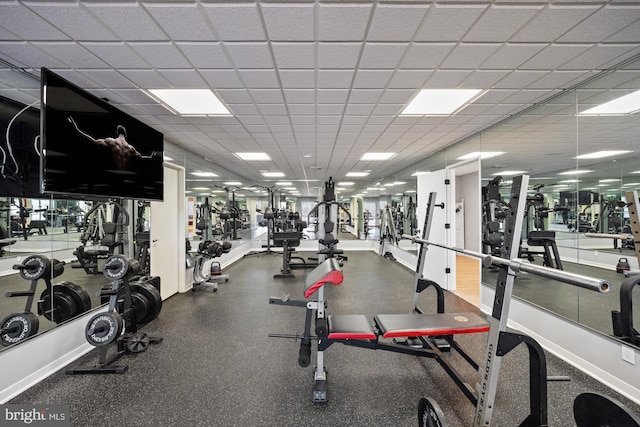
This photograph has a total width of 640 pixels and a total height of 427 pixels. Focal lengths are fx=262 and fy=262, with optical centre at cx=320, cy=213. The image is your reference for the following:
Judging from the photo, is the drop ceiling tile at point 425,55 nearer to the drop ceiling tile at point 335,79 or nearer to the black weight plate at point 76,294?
the drop ceiling tile at point 335,79

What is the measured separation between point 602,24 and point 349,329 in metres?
2.94

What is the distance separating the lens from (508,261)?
4.72 ft

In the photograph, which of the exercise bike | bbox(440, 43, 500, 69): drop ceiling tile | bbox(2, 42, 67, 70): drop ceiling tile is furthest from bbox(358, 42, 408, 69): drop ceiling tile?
the exercise bike

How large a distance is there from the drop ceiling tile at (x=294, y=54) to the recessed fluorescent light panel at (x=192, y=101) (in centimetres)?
109

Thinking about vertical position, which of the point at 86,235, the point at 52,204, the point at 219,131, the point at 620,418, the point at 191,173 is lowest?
the point at 620,418

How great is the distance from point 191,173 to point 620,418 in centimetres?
600

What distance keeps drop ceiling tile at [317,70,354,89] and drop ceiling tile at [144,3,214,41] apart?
1.03 metres

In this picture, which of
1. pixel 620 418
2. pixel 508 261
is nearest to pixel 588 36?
pixel 508 261

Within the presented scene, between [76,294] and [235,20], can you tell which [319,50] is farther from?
[76,294]

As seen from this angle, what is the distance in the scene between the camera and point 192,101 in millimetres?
3209

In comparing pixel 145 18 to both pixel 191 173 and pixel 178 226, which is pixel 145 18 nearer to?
pixel 178 226

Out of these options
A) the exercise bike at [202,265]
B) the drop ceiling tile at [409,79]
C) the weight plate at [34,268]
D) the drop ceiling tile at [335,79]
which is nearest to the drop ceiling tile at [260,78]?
the drop ceiling tile at [335,79]

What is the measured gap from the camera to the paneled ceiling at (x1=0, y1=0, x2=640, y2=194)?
1782 mm

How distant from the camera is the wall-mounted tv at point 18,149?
2184 millimetres
